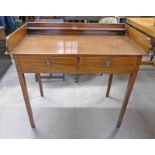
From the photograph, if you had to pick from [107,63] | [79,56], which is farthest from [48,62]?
[107,63]

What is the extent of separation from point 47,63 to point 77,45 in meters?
0.27

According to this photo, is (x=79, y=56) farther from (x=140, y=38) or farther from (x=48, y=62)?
(x=140, y=38)

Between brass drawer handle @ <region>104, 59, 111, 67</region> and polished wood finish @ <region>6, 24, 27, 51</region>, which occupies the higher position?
polished wood finish @ <region>6, 24, 27, 51</region>

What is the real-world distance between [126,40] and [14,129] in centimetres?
126

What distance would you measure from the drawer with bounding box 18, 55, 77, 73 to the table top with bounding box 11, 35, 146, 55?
0.04 m

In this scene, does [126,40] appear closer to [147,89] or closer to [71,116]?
[71,116]

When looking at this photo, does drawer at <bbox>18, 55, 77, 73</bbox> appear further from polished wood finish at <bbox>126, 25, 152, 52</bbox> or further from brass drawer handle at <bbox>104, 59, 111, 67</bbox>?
polished wood finish at <bbox>126, 25, 152, 52</bbox>

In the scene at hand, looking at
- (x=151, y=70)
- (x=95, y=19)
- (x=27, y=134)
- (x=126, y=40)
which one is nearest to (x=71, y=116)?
(x=27, y=134)

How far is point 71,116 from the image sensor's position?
170cm

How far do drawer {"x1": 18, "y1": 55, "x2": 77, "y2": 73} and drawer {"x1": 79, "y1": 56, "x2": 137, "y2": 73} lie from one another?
0.08 meters

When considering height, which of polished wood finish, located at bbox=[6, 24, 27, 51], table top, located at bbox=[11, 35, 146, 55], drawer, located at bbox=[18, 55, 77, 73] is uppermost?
polished wood finish, located at bbox=[6, 24, 27, 51]

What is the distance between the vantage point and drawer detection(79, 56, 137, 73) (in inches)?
43.8

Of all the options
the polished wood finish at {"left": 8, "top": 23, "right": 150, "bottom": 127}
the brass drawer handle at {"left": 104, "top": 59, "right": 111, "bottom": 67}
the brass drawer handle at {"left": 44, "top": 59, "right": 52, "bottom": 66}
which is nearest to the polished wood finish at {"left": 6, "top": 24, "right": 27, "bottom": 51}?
the polished wood finish at {"left": 8, "top": 23, "right": 150, "bottom": 127}

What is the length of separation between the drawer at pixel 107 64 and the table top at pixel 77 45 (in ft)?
0.11
